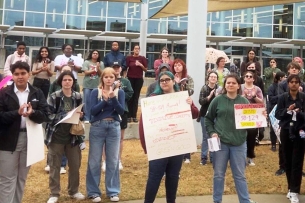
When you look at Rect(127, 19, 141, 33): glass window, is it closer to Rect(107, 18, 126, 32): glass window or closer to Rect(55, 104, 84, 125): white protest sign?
Rect(107, 18, 126, 32): glass window

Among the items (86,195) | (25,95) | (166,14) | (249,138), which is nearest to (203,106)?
(249,138)

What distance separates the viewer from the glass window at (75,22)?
34500 millimetres

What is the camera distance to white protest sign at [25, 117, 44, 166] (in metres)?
5.21

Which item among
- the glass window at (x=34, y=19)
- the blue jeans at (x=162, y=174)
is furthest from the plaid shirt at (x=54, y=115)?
the glass window at (x=34, y=19)

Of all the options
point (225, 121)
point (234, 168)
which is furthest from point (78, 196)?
point (225, 121)

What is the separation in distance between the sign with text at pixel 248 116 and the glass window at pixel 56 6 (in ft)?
99.9

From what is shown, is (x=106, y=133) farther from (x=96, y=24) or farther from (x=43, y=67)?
(x=96, y=24)

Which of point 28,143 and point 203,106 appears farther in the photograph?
point 203,106

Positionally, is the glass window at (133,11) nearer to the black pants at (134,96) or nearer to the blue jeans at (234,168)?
the black pants at (134,96)

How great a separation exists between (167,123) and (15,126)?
1.89 m

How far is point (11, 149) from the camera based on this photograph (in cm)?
515

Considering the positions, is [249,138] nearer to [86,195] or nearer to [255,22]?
[86,195]

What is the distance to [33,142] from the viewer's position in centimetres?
528

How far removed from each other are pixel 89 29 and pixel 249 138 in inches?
1100
